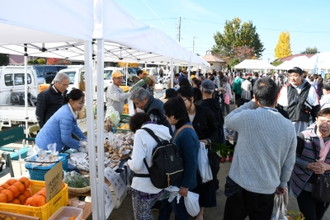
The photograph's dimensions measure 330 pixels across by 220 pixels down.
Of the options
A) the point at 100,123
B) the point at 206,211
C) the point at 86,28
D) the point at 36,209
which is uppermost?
the point at 86,28

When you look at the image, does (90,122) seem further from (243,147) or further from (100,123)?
(243,147)

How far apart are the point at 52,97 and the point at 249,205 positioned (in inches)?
125

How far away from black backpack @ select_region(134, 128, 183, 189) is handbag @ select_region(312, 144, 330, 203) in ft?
4.21

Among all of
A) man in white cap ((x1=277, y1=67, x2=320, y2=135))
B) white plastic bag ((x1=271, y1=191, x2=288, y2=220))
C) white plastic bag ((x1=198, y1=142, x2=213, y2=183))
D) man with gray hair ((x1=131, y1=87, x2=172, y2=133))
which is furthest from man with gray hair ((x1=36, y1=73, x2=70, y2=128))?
man in white cap ((x1=277, y1=67, x2=320, y2=135))

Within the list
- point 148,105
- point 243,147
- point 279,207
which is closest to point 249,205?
point 279,207

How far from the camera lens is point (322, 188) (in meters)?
2.26

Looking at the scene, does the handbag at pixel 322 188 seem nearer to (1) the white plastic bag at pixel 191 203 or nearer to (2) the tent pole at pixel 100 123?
(1) the white plastic bag at pixel 191 203

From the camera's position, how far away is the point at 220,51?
156ft

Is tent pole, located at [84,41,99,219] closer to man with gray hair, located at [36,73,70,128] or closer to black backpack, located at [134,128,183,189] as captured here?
black backpack, located at [134,128,183,189]

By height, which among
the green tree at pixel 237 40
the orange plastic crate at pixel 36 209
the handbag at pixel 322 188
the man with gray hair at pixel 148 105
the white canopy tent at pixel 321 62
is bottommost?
the handbag at pixel 322 188

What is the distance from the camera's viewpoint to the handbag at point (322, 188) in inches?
88.4

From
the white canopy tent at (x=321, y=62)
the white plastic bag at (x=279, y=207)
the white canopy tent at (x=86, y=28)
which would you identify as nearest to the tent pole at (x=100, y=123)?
the white canopy tent at (x=86, y=28)

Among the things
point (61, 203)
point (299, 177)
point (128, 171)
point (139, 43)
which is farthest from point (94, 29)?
point (299, 177)

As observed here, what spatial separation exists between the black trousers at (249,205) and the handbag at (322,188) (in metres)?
0.50
